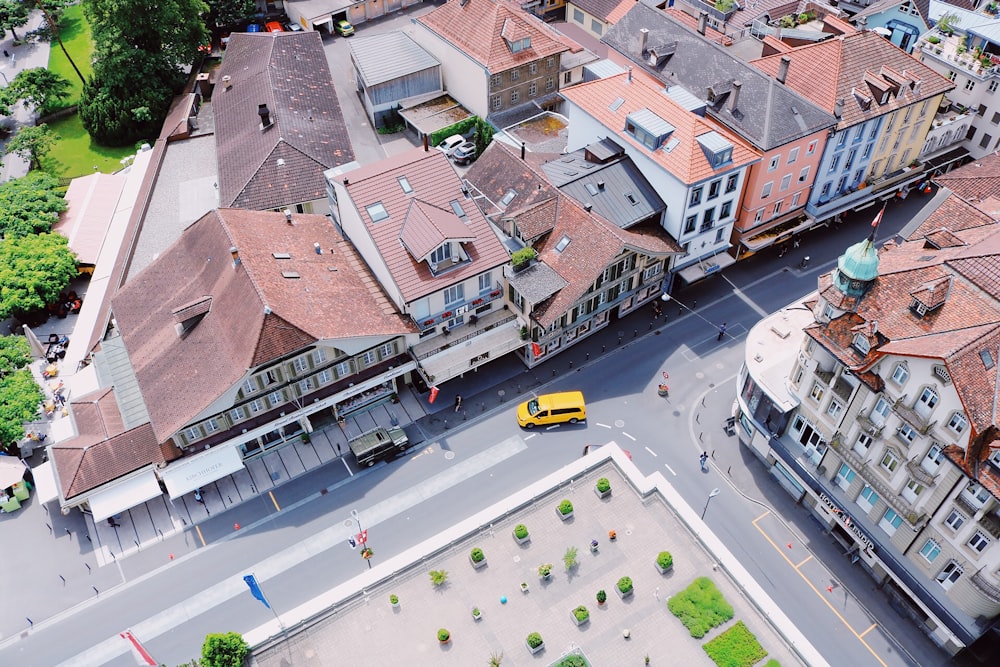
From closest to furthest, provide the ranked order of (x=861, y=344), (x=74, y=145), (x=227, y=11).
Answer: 1. (x=861, y=344)
2. (x=74, y=145)
3. (x=227, y=11)

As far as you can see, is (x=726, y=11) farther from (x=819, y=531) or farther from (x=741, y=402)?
(x=819, y=531)

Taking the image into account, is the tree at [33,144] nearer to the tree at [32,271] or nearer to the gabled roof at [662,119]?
the tree at [32,271]

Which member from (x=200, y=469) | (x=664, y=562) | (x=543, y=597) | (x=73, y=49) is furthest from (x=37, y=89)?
(x=664, y=562)

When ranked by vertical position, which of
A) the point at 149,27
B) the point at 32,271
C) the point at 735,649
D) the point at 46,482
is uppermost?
the point at 149,27

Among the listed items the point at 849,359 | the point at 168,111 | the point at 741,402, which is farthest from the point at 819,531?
the point at 168,111

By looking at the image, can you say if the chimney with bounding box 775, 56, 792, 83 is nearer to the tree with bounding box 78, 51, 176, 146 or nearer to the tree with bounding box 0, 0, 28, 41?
the tree with bounding box 78, 51, 176, 146

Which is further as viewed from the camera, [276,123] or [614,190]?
[276,123]

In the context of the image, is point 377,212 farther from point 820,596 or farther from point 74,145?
point 74,145

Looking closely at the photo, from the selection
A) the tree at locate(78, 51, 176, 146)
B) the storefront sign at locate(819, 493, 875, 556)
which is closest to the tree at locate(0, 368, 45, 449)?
the tree at locate(78, 51, 176, 146)
